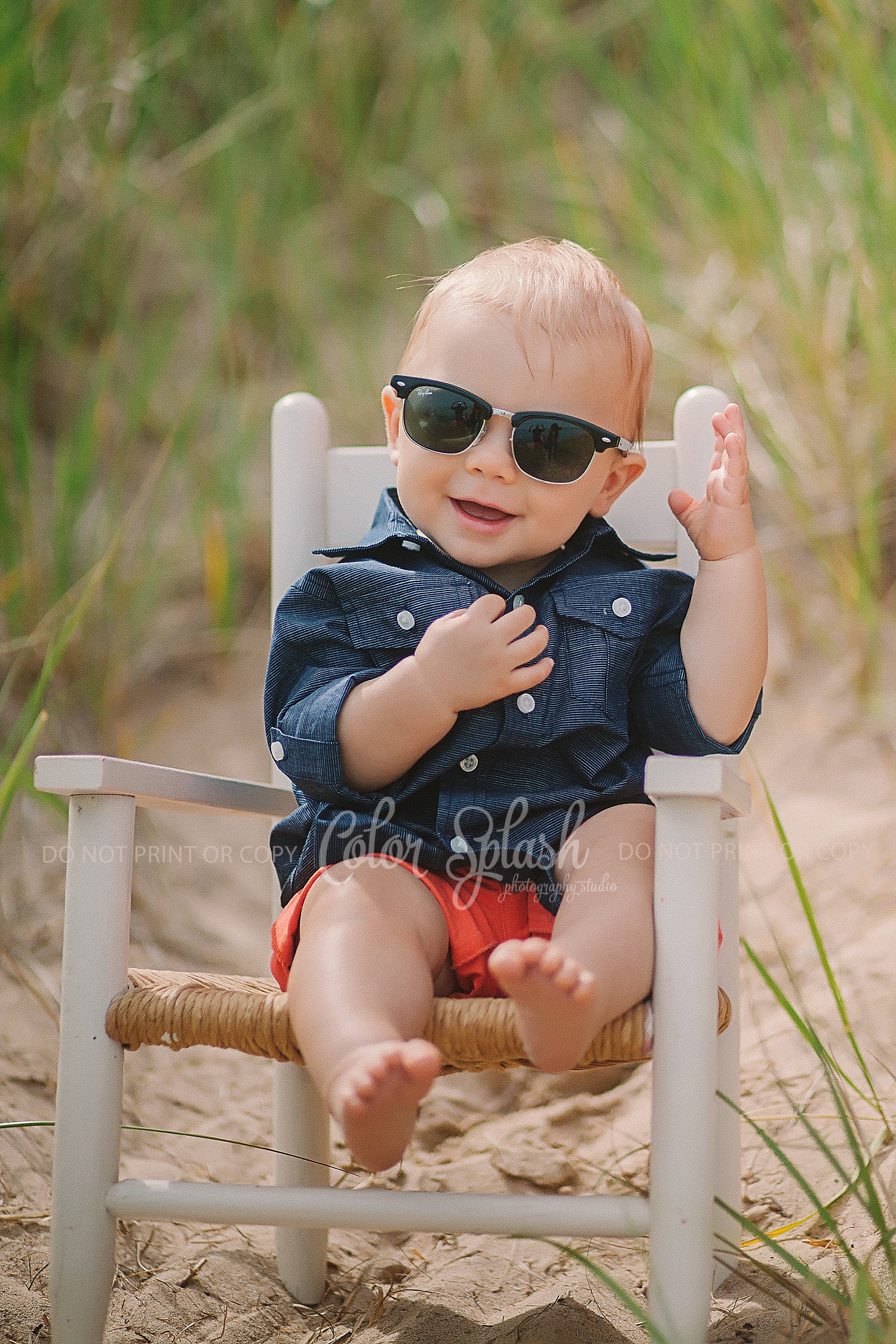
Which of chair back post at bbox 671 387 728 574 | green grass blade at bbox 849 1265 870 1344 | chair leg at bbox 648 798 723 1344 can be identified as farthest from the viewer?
chair back post at bbox 671 387 728 574

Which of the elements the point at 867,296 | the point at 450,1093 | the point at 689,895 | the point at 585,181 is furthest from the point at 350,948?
the point at 585,181

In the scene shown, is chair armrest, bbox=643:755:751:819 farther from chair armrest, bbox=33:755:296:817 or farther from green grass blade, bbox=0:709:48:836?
green grass blade, bbox=0:709:48:836

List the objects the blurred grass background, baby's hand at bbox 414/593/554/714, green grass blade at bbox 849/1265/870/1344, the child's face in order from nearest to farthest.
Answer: green grass blade at bbox 849/1265/870/1344
baby's hand at bbox 414/593/554/714
the child's face
the blurred grass background

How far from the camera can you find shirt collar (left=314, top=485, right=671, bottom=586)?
3.79 feet

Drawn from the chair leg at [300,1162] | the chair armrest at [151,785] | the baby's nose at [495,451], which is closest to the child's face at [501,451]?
the baby's nose at [495,451]

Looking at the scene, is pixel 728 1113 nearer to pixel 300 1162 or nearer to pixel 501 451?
pixel 300 1162

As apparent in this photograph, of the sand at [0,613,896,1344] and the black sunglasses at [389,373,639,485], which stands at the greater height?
the black sunglasses at [389,373,639,485]

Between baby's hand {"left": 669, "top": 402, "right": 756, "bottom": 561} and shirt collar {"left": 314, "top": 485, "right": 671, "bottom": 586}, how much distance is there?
0.36 feet

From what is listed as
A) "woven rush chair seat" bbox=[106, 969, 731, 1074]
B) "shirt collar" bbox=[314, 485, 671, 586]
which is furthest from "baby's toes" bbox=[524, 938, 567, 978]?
"shirt collar" bbox=[314, 485, 671, 586]

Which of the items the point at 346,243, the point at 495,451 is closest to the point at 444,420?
the point at 495,451

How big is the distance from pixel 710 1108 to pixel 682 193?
2.04 meters

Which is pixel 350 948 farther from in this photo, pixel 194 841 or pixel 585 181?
pixel 585 181

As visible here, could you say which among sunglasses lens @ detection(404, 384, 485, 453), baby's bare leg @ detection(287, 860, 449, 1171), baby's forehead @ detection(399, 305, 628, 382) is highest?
baby's forehead @ detection(399, 305, 628, 382)

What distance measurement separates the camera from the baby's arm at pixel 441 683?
3.20 ft
